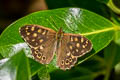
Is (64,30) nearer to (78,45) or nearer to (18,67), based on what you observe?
(78,45)

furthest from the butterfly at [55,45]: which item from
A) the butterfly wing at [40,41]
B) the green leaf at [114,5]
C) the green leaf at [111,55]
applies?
the green leaf at [111,55]

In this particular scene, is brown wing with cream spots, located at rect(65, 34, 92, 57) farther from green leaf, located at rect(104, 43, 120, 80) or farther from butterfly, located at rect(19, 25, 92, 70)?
green leaf, located at rect(104, 43, 120, 80)

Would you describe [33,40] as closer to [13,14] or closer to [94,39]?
[94,39]

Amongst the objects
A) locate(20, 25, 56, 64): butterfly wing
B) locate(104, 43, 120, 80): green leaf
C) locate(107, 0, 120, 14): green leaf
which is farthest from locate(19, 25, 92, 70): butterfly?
locate(104, 43, 120, 80): green leaf

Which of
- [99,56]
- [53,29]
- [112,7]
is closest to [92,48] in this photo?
[53,29]

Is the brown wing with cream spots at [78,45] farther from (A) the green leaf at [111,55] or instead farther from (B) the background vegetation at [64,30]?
(A) the green leaf at [111,55]
